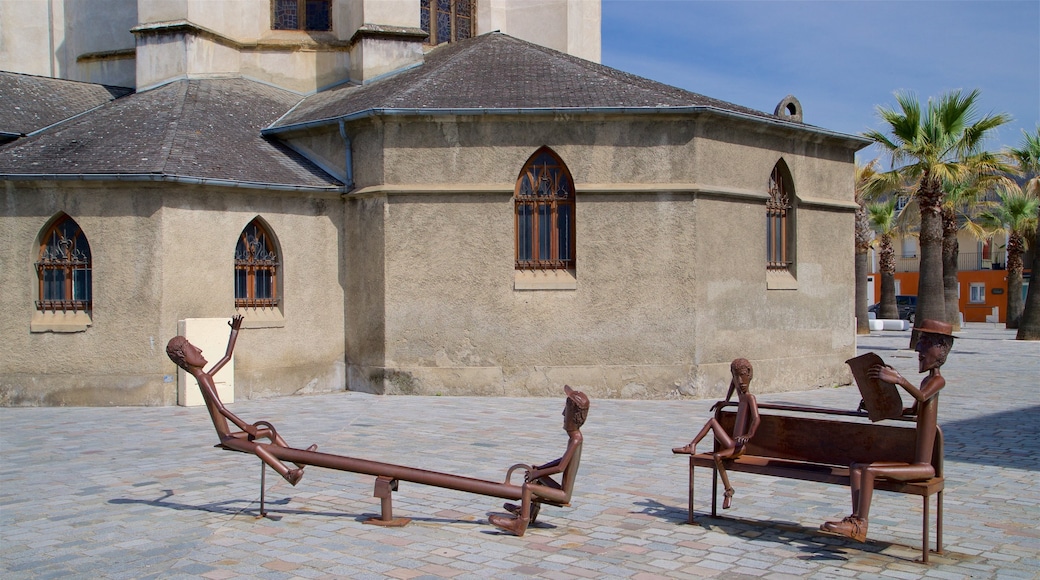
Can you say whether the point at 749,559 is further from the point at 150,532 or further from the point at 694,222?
the point at 694,222

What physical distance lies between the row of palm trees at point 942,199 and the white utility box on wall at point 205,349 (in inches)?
677

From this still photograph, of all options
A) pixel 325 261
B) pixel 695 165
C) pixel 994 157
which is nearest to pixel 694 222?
pixel 695 165

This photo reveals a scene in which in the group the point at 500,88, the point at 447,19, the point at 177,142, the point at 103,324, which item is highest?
the point at 447,19

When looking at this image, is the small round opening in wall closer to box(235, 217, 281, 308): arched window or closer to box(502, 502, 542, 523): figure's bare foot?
box(235, 217, 281, 308): arched window

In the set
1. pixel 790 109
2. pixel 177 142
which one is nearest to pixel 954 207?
pixel 790 109

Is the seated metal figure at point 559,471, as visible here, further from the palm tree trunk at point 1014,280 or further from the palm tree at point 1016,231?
the palm tree trunk at point 1014,280

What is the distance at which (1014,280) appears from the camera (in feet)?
140

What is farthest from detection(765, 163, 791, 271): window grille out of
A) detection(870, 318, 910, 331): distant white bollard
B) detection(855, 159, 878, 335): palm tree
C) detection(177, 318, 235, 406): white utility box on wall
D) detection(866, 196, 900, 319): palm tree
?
detection(866, 196, 900, 319): palm tree

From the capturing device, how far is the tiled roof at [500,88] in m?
15.7

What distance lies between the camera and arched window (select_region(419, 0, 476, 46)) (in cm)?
2178

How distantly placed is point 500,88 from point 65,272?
7.72 meters

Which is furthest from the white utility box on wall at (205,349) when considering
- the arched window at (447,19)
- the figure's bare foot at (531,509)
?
the arched window at (447,19)

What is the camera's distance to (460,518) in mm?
7438

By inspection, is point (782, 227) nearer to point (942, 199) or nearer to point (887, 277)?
point (942, 199)
